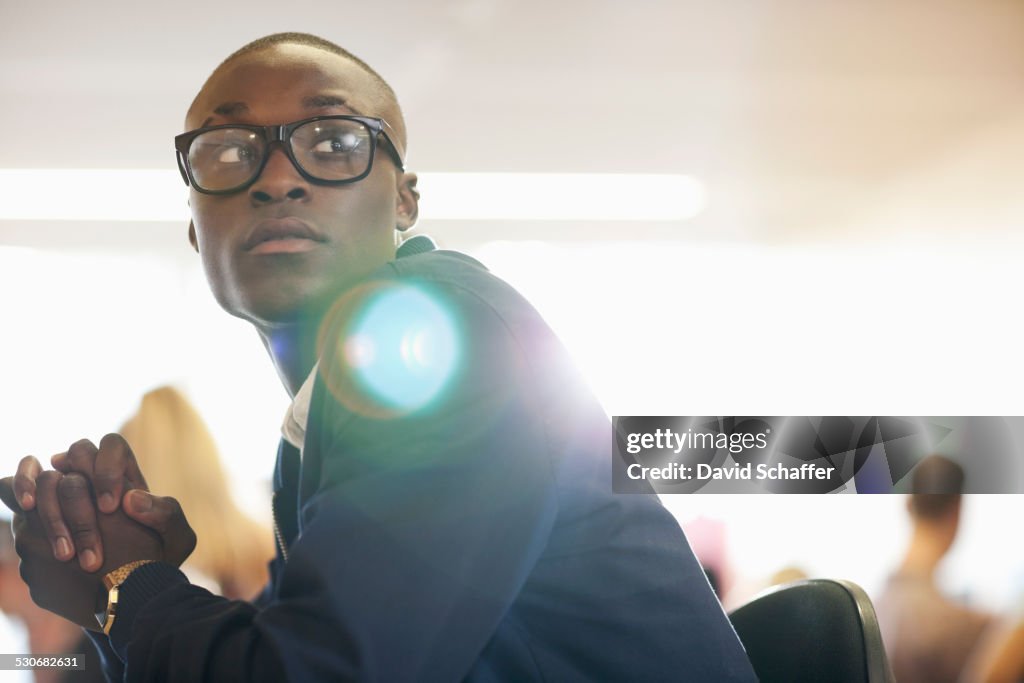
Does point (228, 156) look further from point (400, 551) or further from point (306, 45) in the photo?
point (400, 551)

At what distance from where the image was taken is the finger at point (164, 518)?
2.67ft

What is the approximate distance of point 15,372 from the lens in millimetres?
3121

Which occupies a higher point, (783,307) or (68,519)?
(783,307)

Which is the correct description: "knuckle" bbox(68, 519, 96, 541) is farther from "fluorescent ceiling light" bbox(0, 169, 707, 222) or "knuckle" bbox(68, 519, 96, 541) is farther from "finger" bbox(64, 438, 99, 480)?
"fluorescent ceiling light" bbox(0, 169, 707, 222)

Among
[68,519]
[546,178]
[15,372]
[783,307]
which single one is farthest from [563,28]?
[68,519]

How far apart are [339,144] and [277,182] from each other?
9 centimetres

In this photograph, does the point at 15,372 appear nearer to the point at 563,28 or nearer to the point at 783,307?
the point at 563,28

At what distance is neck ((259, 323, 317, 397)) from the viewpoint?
1.03 metres

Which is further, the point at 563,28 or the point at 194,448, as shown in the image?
the point at 563,28

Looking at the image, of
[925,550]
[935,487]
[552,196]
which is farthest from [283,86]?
[935,487]

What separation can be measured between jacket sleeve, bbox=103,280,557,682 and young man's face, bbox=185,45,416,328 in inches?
10.9

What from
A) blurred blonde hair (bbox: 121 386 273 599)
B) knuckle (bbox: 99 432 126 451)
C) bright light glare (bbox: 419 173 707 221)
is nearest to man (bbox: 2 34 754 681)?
knuckle (bbox: 99 432 126 451)

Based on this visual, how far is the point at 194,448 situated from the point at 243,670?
8.19ft

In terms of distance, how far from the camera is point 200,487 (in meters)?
2.86
